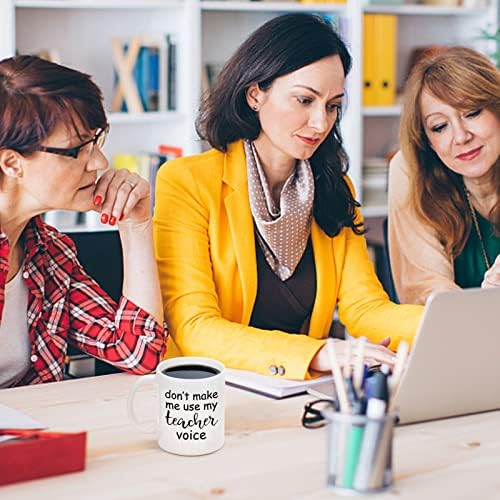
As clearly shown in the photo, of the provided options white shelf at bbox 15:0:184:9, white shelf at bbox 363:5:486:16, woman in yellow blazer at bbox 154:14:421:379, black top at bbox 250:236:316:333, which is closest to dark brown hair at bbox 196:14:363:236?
woman in yellow blazer at bbox 154:14:421:379

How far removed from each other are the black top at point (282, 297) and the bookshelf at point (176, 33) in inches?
68.7

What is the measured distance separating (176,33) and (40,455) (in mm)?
2768

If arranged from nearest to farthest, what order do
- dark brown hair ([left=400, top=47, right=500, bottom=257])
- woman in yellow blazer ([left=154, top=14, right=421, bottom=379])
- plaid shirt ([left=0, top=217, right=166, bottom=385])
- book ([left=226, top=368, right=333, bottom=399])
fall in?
book ([left=226, top=368, right=333, bottom=399]) < plaid shirt ([left=0, top=217, right=166, bottom=385]) < woman in yellow blazer ([left=154, top=14, right=421, bottom=379]) < dark brown hair ([left=400, top=47, right=500, bottom=257])

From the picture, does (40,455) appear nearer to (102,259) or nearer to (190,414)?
(190,414)

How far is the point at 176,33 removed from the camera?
373 centimetres

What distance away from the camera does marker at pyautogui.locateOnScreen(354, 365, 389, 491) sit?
3.63 feet

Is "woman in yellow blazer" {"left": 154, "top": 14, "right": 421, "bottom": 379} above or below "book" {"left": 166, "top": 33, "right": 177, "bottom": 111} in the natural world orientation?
below

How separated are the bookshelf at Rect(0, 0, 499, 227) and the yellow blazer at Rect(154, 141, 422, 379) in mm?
1676

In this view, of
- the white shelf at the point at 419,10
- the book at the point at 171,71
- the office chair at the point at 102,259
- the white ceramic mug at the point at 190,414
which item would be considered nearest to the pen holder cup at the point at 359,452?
the white ceramic mug at the point at 190,414

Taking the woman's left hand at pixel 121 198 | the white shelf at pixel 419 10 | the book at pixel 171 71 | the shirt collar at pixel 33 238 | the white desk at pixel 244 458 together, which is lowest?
the white desk at pixel 244 458

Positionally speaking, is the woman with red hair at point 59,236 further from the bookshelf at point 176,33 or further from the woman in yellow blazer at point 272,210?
the bookshelf at point 176,33

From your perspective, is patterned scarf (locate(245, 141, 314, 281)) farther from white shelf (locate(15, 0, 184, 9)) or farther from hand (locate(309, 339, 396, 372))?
white shelf (locate(15, 0, 184, 9))

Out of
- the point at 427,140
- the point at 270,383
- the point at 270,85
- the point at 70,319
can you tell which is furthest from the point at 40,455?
the point at 427,140

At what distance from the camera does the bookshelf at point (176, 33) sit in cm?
361
